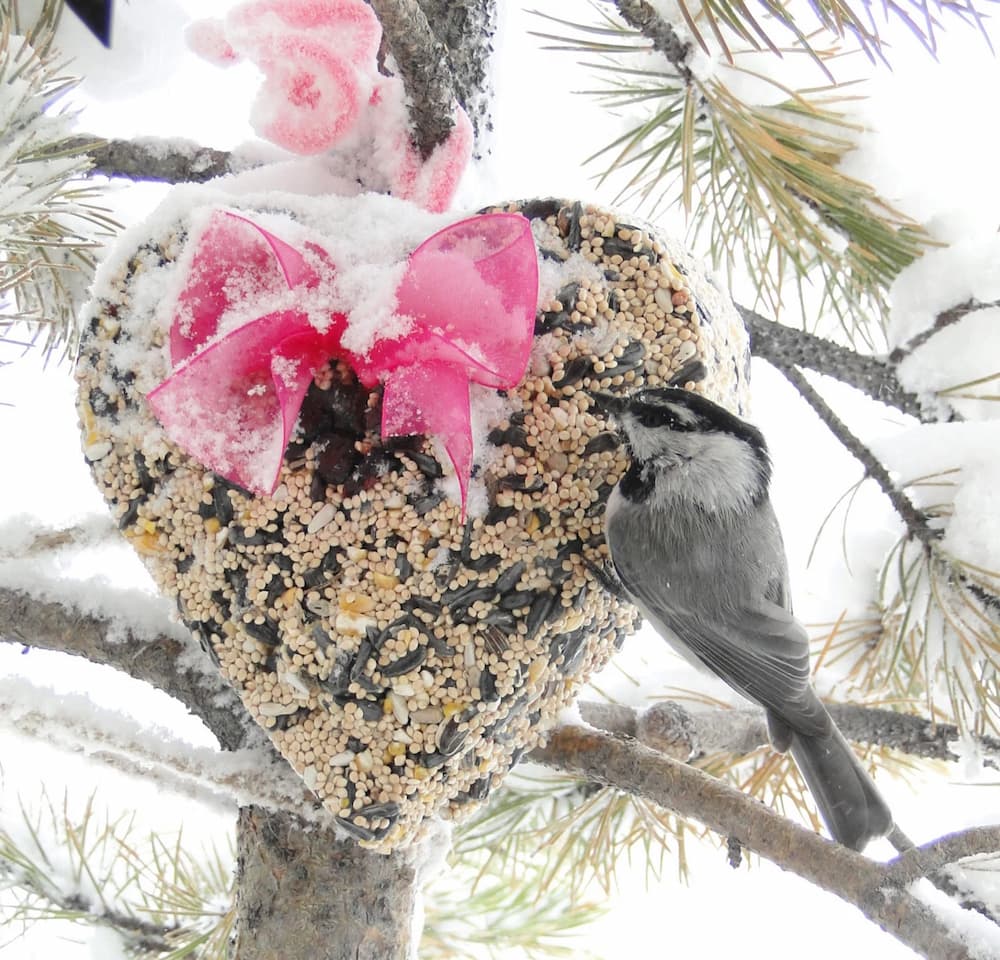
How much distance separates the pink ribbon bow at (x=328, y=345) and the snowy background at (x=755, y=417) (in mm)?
193

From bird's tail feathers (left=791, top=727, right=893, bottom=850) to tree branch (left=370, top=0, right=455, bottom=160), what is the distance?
0.60 m

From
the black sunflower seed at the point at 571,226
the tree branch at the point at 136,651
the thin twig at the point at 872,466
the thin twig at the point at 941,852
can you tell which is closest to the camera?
the thin twig at the point at 941,852

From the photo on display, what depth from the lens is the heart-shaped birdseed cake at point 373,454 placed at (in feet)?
2.27

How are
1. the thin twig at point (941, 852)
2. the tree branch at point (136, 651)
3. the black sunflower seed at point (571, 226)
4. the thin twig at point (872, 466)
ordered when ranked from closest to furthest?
the thin twig at point (941, 852)
the black sunflower seed at point (571, 226)
the tree branch at point (136, 651)
the thin twig at point (872, 466)

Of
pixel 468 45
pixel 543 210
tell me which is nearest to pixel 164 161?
pixel 468 45

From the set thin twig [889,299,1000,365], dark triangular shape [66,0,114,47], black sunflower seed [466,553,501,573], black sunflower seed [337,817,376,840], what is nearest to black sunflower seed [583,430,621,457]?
black sunflower seed [466,553,501,573]

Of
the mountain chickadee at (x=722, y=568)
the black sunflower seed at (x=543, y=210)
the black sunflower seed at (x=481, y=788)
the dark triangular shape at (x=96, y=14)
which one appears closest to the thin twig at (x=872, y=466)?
the mountain chickadee at (x=722, y=568)

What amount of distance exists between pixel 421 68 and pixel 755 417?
592 mm

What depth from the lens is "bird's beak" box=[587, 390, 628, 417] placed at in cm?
73

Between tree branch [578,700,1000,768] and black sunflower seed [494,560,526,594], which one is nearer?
black sunflower seed [494,560,526,594]

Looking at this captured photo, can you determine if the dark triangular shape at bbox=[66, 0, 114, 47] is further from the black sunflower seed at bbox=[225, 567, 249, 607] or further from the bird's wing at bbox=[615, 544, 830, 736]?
the bird's wing at bbox=[615, 544, 830, 736]

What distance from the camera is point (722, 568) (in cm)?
85

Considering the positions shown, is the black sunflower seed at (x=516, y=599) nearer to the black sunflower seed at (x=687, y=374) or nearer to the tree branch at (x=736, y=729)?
the black sunflower seed at (x=687, y=374)

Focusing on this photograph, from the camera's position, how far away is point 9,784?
1.47 m
